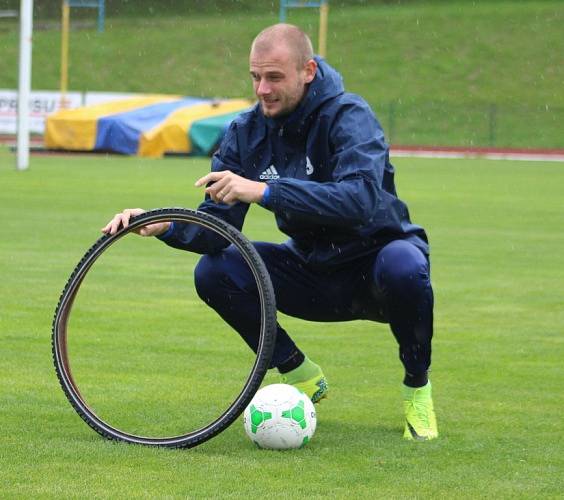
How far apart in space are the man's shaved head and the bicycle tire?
2.32ft

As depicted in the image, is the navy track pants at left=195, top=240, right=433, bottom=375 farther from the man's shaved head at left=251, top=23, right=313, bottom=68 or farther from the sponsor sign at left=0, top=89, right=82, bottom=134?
the sponsor sign at left=0, top=89, right=82, bottom=134

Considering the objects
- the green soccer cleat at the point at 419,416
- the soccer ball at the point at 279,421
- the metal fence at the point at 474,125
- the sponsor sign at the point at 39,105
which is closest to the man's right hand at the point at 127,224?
the soccer ball at the point at 279,421

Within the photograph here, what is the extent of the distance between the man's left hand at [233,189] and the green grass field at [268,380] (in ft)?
3.22

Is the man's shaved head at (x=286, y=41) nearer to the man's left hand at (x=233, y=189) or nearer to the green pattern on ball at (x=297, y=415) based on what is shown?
the man's left hand at (x=233, y=189)

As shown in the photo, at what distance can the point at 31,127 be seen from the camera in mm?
41906

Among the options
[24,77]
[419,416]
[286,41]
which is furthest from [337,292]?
[24,77]

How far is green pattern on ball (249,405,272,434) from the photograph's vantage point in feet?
16.9

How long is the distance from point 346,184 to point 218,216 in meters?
0.78

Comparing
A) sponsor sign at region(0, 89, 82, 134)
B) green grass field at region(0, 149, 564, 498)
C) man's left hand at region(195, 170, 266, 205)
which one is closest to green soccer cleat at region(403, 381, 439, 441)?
green grass field at region(0, 149, 564, 498)

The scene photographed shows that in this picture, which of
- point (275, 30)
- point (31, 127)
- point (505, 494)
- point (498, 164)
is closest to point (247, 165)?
point (275, 30)

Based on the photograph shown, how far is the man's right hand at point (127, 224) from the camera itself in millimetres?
5230

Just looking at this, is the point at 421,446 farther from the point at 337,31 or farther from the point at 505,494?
the point at 337,31

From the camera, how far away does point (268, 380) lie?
6.59 m

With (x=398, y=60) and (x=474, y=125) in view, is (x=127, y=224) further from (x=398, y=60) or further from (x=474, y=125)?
(x=398, y=60)
